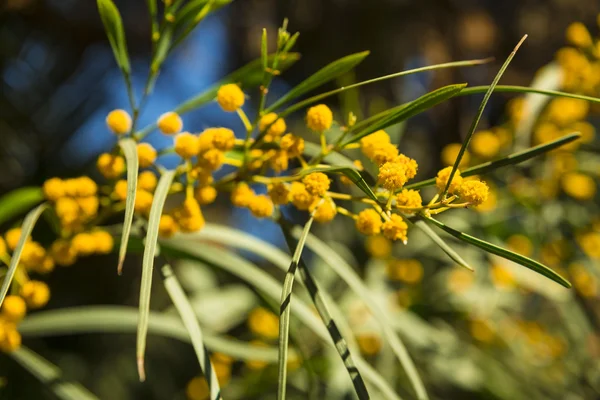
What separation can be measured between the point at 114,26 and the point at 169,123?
97mm

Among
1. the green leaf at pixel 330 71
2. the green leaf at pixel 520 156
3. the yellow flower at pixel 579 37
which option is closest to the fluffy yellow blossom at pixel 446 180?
the green leaf at pixel 520 156

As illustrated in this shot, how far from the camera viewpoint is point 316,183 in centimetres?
42

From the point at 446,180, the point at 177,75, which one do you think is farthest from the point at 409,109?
the point at 177,75

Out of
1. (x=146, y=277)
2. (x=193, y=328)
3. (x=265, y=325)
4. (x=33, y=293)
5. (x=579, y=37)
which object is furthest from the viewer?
(x=265, y=325)

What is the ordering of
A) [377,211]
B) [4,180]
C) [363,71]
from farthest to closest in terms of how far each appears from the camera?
[363,71] < [4,180] < [377,211]

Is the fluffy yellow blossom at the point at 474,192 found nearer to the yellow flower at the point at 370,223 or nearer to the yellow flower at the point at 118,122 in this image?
the yellow flower at the point at 370,223

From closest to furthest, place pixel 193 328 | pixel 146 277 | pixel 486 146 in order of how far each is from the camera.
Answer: pixel 146 277, pixel 193 328, pixel 486 146

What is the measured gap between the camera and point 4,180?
3.79ft

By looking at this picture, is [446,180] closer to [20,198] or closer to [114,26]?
[114,26]

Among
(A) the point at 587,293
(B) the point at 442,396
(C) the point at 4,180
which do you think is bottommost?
(B) the point at 442,396

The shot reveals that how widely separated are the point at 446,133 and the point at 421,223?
127cm

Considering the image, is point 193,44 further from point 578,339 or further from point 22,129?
point 578,339

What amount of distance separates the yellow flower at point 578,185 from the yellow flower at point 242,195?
65cm

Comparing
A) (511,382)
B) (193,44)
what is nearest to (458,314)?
(511,382)
